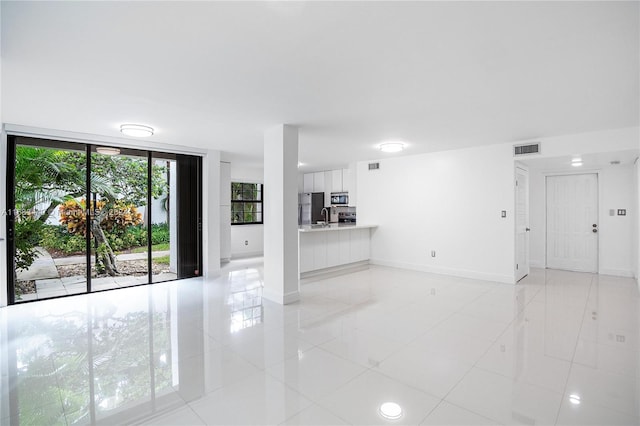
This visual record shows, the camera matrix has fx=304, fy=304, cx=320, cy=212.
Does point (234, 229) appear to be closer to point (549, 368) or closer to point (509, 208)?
point (509, 208)

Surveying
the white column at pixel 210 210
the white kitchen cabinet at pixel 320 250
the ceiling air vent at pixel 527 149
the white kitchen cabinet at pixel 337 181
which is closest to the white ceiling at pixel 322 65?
the ceiling air vent at pixel 527 149

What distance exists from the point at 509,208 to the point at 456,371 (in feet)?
12.8

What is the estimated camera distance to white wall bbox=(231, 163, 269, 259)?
828 centimetres

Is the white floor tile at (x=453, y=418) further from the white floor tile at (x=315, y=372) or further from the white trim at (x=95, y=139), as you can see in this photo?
the white trim at (x=95, y=139)

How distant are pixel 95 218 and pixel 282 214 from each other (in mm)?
3491

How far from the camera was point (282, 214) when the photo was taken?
13.8 ft

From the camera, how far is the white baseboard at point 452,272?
542 centimetres

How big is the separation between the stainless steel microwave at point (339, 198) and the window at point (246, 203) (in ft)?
7.12

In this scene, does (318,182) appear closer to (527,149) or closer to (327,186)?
(327,186)

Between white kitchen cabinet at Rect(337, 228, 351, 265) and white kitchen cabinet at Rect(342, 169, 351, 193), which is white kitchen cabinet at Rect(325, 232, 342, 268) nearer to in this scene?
white kitchen cabinet at Rect(337, 228, 351, 265)

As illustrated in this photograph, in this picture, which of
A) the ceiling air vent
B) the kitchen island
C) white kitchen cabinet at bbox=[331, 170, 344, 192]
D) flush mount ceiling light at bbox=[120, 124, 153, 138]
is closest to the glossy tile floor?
the kitchen island

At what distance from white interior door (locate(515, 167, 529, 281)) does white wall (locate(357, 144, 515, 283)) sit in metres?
0.27

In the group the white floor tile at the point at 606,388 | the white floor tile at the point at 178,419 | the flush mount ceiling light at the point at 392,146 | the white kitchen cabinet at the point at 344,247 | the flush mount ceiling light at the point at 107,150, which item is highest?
the flush mount ceiling light at the point at 392,146

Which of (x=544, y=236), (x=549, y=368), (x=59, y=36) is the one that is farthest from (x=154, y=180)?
(x=544, y=236)
